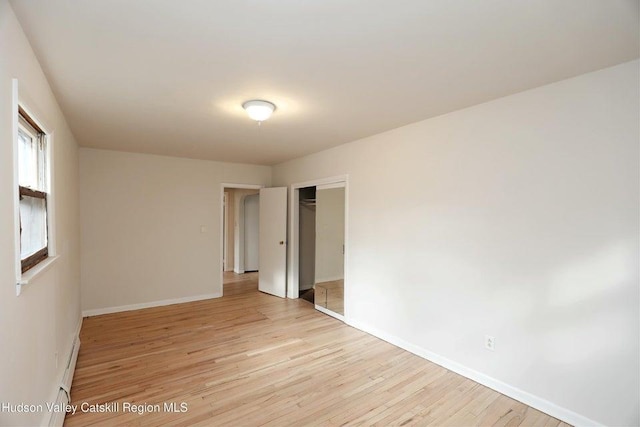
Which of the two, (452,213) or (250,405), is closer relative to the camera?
(250,405)

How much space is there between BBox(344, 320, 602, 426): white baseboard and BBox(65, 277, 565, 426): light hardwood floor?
0.05m

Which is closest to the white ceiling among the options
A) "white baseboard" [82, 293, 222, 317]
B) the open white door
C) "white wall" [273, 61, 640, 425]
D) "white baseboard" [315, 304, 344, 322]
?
"white wall" [273, 61, 640, 425]

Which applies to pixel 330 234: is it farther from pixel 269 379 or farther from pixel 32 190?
pixel 32 190

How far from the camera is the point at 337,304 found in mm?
4426

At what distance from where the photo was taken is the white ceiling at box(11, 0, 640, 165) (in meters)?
1.44

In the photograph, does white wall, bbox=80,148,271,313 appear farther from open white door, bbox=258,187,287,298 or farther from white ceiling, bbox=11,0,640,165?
white ceiling, bbox=11,0,640,165

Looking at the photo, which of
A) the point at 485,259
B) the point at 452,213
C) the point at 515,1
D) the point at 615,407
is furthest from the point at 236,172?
the point at 615,407

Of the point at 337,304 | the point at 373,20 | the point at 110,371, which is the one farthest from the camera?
the point at 337,304

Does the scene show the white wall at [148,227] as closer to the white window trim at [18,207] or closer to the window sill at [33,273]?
the white window trim at [18,207]

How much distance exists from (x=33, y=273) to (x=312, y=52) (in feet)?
6.68

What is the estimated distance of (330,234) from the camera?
4672 millimetres

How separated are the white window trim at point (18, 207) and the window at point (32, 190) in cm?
2

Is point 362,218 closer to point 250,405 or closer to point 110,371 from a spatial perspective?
point 250,405

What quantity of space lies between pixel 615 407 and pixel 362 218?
8.69 ft
